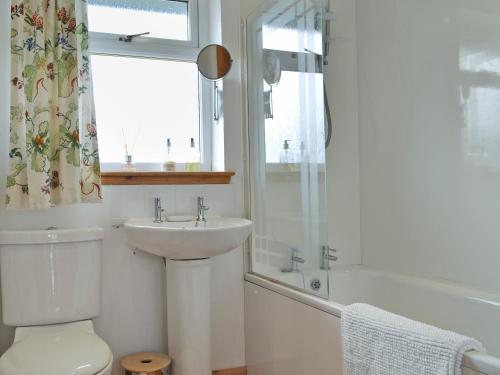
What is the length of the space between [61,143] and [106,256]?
0.54m

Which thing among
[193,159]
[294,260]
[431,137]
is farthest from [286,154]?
[431,137]

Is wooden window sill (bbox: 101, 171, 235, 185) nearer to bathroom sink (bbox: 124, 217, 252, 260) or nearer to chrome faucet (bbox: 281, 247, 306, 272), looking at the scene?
bathroom sink (bbox: 124, 217, 252, 260)

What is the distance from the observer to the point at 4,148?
1.98 metres

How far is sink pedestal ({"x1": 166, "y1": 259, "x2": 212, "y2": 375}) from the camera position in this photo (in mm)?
1963

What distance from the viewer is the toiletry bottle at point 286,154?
6.76ft

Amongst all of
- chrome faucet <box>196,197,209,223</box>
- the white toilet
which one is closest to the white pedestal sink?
chrome faucet <box>196,197,209,223</box>

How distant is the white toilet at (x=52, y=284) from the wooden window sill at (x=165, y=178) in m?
0.27

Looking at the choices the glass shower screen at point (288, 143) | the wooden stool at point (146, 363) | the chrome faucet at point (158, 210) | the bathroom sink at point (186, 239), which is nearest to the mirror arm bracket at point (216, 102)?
the glass shower screen at point (288, 143)

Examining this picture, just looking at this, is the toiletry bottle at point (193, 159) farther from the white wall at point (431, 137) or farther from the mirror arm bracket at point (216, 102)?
the white wall at point (431, 137)

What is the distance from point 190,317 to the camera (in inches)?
77.5

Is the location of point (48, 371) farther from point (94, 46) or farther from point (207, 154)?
point (94, 46)

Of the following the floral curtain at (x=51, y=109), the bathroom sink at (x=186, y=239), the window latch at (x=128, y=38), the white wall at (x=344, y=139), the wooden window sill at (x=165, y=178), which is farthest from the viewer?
the white wall at (x=344, y=139)

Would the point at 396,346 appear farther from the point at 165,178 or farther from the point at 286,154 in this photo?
the point at 165,178

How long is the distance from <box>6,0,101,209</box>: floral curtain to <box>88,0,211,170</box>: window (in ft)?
1.00
